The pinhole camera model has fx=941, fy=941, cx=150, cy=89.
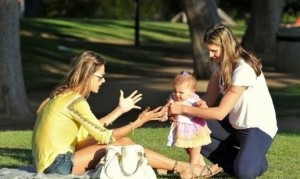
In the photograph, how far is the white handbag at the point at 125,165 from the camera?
7.22 metres

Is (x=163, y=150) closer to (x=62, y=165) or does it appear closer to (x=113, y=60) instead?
(x=62, y=165)

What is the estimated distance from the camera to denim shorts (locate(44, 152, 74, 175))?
744 centimetres

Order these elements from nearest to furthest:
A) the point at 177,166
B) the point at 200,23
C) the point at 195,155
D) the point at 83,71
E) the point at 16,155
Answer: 1. the point at 83,71
2. the point at 177,166
3. the point at 195,155
4. the point at 16,155
5. the point at 200,23

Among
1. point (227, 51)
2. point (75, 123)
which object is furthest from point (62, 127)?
point (227, 51)

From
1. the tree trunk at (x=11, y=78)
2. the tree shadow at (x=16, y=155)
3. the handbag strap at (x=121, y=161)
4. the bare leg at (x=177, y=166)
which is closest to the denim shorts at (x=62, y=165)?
the handbag strap at (x=121, y=161)

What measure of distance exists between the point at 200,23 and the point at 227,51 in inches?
651

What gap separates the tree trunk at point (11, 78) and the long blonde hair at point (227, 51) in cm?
1005

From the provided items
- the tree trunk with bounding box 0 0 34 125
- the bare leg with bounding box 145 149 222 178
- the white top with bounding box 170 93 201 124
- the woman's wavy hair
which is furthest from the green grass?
the tree trunk with bounding box 0 0 34 125

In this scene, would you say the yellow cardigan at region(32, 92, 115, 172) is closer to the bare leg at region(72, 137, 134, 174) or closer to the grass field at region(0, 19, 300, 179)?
the bare leg at region(72, 137, 134, 174)

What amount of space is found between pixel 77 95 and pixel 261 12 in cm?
2660

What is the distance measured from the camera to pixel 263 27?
33.8 metres

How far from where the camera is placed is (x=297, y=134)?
500 inches

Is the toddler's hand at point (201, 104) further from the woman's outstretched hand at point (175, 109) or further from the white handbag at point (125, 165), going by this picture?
the white handbag at point (125, 165)

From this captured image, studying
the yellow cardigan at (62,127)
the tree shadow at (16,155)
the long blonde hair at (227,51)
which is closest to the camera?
the yellow cardigan at (62,127)
